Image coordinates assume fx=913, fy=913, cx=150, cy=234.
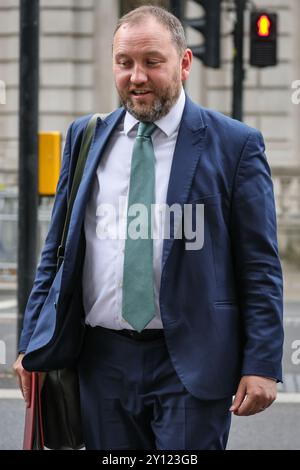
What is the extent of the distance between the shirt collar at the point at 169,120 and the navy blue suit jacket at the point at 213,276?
0.9 inches

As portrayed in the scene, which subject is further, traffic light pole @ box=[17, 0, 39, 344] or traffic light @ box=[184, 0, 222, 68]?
traffic light @ box=[184, 0, 222, 68]

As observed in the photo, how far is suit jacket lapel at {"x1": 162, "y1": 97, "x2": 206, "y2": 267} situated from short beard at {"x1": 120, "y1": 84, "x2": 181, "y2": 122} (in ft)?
0.25

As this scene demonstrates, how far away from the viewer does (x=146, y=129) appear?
2.37 metres

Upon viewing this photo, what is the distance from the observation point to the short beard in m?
2.31

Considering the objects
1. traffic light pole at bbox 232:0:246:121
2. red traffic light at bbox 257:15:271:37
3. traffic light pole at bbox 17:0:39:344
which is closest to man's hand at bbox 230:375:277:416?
traffic light pole at bbox 17:0:39:344

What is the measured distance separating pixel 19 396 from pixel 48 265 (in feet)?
12.1

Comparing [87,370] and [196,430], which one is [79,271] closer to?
[87,370]

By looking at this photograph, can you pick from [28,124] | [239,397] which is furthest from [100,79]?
[239,397]

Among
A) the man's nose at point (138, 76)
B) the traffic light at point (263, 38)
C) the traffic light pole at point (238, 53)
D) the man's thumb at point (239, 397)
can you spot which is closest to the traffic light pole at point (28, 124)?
the traffic light at point (263, 38)

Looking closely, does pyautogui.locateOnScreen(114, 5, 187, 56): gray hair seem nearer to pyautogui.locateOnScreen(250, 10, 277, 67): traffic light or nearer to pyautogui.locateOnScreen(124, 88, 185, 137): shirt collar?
pyautogui.locateOnScreen(124, 88, 185, 137): shirt collar

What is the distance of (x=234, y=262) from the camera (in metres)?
2.36

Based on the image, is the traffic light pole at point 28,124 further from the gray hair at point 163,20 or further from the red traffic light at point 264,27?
the gray hair at point 163,20

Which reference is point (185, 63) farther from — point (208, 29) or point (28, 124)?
point (208, 29)

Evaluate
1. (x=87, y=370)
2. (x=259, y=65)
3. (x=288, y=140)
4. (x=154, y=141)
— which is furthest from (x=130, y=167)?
(x=288, y=140)
